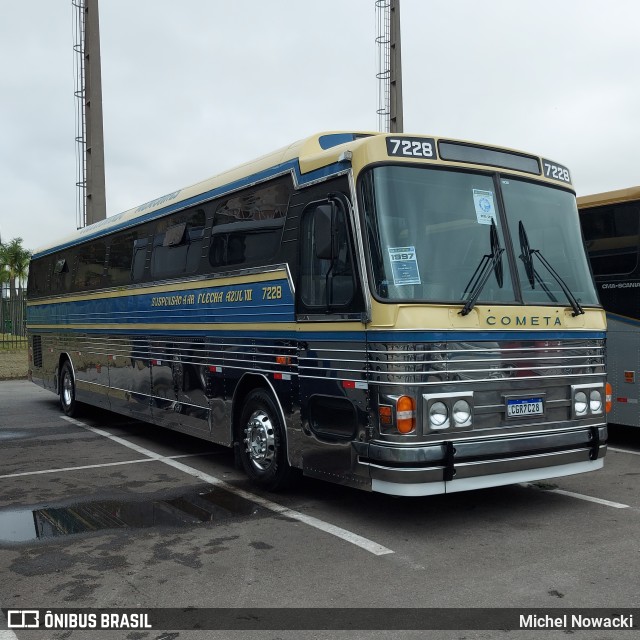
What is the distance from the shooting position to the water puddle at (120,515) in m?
6.41

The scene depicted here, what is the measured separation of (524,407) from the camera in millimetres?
6238

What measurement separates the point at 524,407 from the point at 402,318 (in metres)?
1.39

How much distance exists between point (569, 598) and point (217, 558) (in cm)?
245

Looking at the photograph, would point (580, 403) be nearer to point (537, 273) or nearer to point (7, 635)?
point (537, 273)

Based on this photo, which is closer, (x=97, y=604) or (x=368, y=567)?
(x=97, y=604)

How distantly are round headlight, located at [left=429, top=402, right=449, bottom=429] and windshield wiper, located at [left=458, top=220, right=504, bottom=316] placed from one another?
741 mm

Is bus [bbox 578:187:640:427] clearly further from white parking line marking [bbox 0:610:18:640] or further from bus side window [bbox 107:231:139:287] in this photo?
white parking line marking [bbox 0:610:18:640]

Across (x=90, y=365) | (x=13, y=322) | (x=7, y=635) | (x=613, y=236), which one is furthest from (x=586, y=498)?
(x=13, y=322)

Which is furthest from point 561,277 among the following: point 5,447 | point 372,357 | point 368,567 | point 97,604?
point 5,447

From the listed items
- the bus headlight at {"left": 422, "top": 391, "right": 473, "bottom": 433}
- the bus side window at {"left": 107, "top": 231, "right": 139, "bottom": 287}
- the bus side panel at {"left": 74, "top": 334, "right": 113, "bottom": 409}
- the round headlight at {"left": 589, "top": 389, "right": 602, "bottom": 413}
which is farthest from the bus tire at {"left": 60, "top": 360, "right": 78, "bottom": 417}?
the round headlight at {"left": 589, "top": 389, "right": 602, "bottom": 413}

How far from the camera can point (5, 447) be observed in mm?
10594

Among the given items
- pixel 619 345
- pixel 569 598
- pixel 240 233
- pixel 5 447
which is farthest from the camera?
pixel 5 447

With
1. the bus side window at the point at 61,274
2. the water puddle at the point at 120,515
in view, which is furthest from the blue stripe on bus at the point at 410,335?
the bus side window at the point at 61,274

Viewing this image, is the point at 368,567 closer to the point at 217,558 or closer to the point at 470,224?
the point at 217,558
